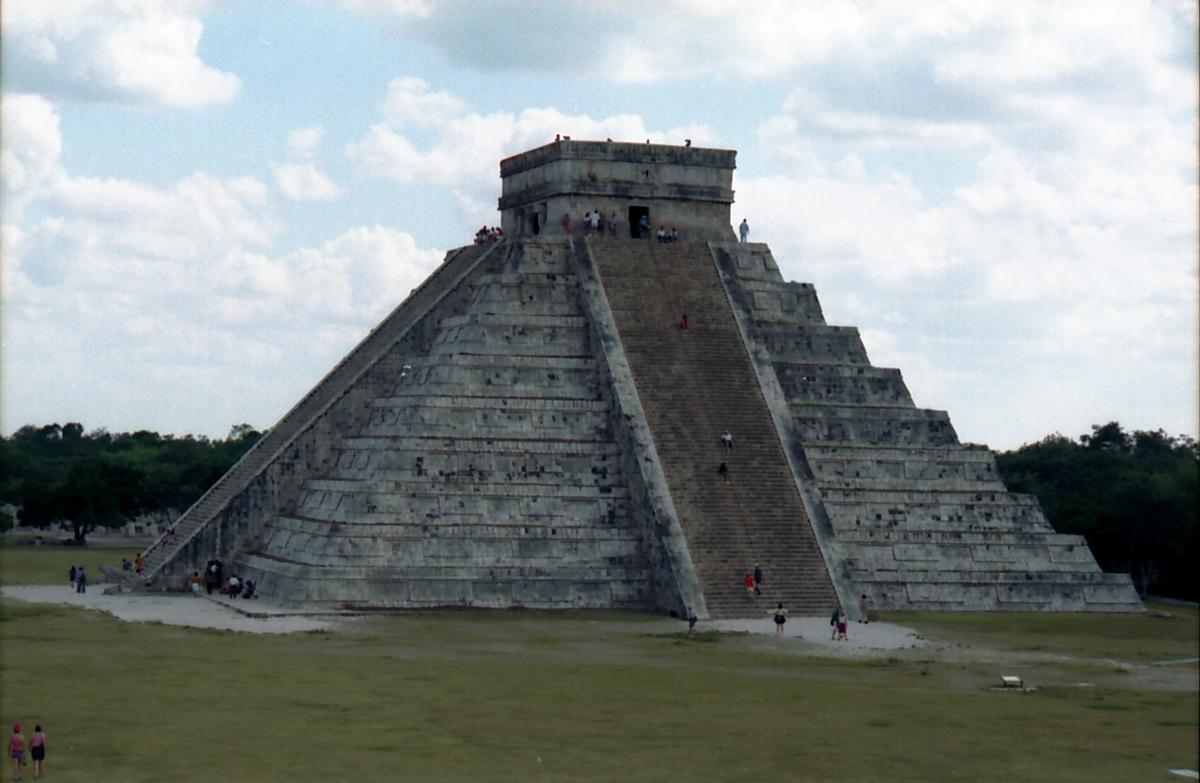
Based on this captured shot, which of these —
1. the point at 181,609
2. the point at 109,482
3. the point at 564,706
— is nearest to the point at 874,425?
the point at 181,609

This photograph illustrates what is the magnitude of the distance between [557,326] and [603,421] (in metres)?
3.67

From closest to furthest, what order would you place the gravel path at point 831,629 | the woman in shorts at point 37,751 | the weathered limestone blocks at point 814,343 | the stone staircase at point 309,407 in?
the woman in shorts at point 37,751 < the gravel path at point 831,629 < the stone staircase at point 309,407 < the weathered limestone blocks at point 814,343

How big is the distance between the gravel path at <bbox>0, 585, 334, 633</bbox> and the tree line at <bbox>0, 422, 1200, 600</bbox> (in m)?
20.3

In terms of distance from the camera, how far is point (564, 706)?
31609mm

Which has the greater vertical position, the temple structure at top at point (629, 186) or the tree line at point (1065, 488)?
the temple structure at top at point (629, 186)

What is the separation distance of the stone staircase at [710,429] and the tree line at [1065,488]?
32.4ft

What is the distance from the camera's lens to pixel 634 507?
48344 millimetres

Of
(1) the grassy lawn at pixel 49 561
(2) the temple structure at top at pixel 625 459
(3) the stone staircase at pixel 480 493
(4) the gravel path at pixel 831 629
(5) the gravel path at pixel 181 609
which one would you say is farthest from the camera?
(1) the grassy lawn at pixel 49 561

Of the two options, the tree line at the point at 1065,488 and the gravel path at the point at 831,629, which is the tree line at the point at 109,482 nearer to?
the tree line at the point at 1065,488

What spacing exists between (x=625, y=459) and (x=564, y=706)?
706 inches

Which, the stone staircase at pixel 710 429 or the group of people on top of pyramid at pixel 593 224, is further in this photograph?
the group of people on top of pyramid at pixel 593 224

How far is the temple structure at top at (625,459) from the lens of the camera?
46406mm

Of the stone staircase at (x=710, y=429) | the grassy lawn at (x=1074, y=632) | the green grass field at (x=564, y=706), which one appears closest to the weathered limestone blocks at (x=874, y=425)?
the stone staircase at (x=710, y=429)

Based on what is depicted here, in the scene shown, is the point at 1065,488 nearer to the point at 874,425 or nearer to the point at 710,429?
the point at 874,425
